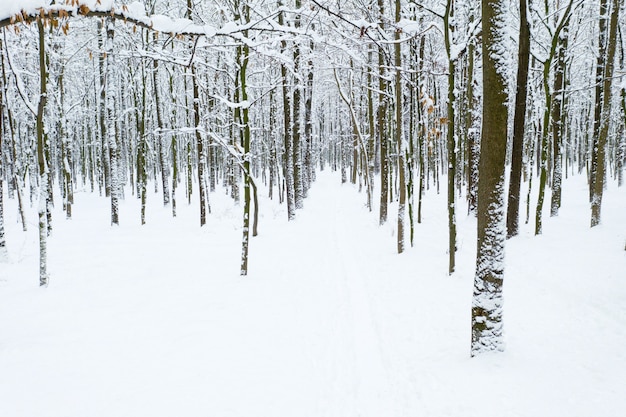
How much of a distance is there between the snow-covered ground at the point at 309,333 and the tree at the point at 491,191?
1.38ft

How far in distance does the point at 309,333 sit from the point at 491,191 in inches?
132

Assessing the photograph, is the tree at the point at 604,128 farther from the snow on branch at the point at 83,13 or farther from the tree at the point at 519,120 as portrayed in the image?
the snow on branch at the point at 83,13

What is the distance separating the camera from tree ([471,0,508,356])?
4.22m

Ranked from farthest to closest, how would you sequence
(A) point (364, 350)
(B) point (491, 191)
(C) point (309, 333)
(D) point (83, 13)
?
(C) point (309, 333) < (A) point (364, 350) < (B) point (491, 191) < (D) point (83, 13)

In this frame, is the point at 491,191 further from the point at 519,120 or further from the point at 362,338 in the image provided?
the point at 519,120

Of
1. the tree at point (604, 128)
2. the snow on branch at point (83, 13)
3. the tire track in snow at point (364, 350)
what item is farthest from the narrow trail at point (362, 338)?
the tree at point (604, 128)

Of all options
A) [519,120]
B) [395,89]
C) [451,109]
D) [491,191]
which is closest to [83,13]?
[491,191]

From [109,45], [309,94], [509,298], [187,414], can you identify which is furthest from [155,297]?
[309,94]

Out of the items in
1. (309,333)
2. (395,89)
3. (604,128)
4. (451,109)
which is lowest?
(309,333)

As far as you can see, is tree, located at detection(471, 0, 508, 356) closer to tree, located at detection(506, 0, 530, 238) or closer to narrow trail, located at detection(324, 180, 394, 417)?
narrow trail, located at detection(324, 180, 394, 417)

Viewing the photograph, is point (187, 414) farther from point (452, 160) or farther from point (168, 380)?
point (452, 160)

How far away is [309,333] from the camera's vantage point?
5.79m

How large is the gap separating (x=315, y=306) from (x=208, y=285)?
8.66 feet

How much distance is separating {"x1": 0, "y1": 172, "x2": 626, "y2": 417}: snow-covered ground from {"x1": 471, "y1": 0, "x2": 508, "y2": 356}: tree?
1.38ft
